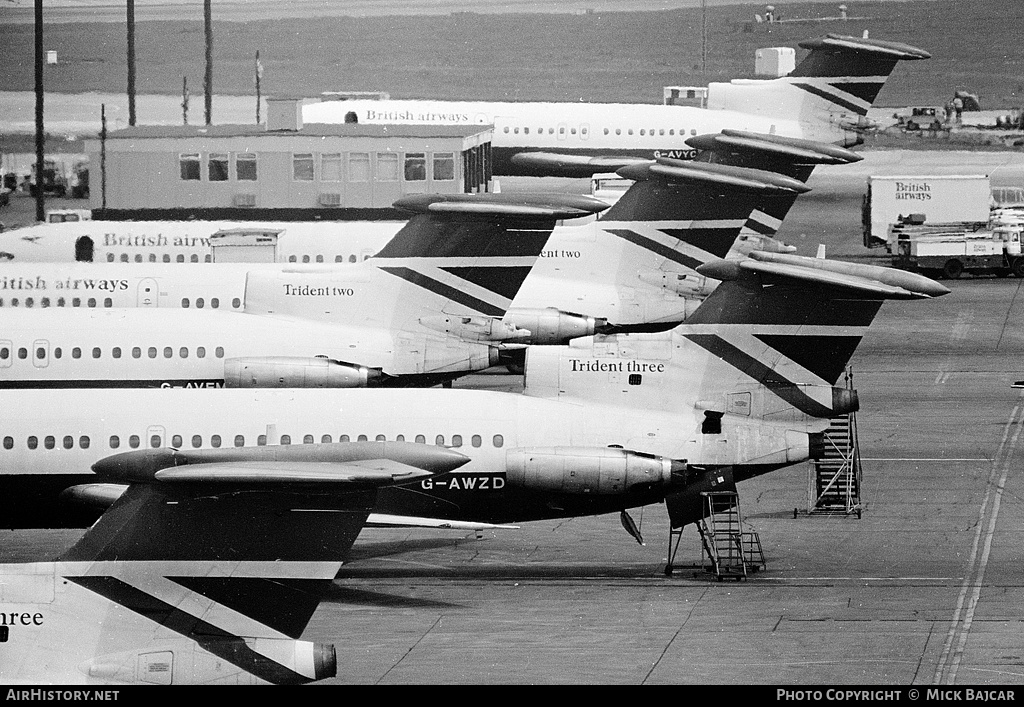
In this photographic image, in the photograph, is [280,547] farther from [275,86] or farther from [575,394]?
[275,86]

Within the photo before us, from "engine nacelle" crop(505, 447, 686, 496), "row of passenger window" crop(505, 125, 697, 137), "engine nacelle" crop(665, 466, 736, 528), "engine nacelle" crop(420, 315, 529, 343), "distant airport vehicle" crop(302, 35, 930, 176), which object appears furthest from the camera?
"row of passenger window" crop(505, 125, 697, 137)

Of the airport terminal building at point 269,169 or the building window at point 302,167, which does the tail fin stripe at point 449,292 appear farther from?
the building window at point 302,167

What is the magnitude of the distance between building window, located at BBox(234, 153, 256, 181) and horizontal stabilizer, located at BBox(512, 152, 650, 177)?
81.2 feet

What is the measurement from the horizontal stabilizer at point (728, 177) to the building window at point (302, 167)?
16829 mm

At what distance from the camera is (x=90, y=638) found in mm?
17297

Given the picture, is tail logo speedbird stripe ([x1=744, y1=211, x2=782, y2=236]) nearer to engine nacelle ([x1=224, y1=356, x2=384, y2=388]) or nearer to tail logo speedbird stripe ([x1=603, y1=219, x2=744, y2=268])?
tail logo speedbird stripe ([x1=603, y1=219, x2=744, y2=268])

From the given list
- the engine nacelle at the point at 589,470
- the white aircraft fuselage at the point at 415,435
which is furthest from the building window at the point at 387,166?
the engine nacelle at the point at 589,470

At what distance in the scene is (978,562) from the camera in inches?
1187

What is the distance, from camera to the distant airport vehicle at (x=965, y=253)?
219ft

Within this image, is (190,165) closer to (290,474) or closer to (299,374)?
(299,374)

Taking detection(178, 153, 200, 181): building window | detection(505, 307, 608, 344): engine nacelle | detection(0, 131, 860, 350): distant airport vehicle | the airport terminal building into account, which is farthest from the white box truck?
detection(505, 307, 608, 344): engine nacelle

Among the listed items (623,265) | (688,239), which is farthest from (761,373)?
(623,265)

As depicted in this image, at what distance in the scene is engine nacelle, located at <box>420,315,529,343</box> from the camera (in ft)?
123
